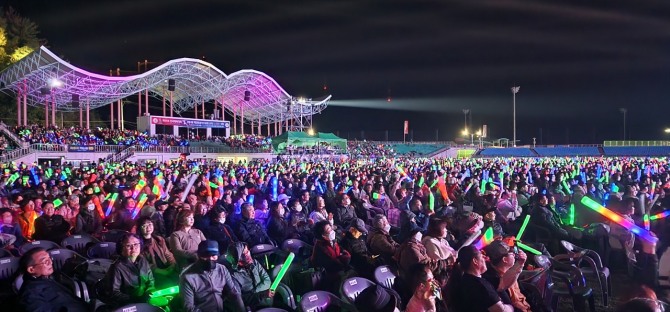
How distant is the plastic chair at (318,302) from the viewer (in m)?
4.23

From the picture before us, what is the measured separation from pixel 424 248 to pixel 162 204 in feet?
16.0

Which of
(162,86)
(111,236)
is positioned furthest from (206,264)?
(162,86)

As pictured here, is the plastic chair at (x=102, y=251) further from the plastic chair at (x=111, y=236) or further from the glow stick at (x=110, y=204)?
the glow stick at (x=110, y=204)

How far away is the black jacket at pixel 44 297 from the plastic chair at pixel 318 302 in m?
1.81

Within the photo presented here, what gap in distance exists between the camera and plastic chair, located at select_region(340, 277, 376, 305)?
450cm

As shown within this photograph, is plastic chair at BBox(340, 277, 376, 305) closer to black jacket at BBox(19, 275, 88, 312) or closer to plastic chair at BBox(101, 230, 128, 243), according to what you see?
black jacket at BBox(19, 275, 88, 312)

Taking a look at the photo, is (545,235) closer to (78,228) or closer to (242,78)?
(78,228)

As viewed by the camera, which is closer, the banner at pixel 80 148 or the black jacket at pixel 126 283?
the black jacket at pixel 126 283

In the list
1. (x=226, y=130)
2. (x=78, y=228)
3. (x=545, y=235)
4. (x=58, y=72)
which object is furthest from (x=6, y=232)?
(x=226, y=130)

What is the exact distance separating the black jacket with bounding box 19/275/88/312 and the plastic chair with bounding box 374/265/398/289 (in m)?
2.72

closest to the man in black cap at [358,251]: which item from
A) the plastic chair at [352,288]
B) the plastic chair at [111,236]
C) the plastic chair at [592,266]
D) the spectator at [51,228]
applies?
the plastic chair at [352,288]

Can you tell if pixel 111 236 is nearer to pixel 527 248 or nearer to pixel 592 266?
pixel 527 248

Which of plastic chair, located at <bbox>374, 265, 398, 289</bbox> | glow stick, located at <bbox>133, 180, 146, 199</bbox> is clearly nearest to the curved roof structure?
glow stick, located at <bbox>133, 180, 146, 199</bbox>

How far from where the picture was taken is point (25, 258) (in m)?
3.94
